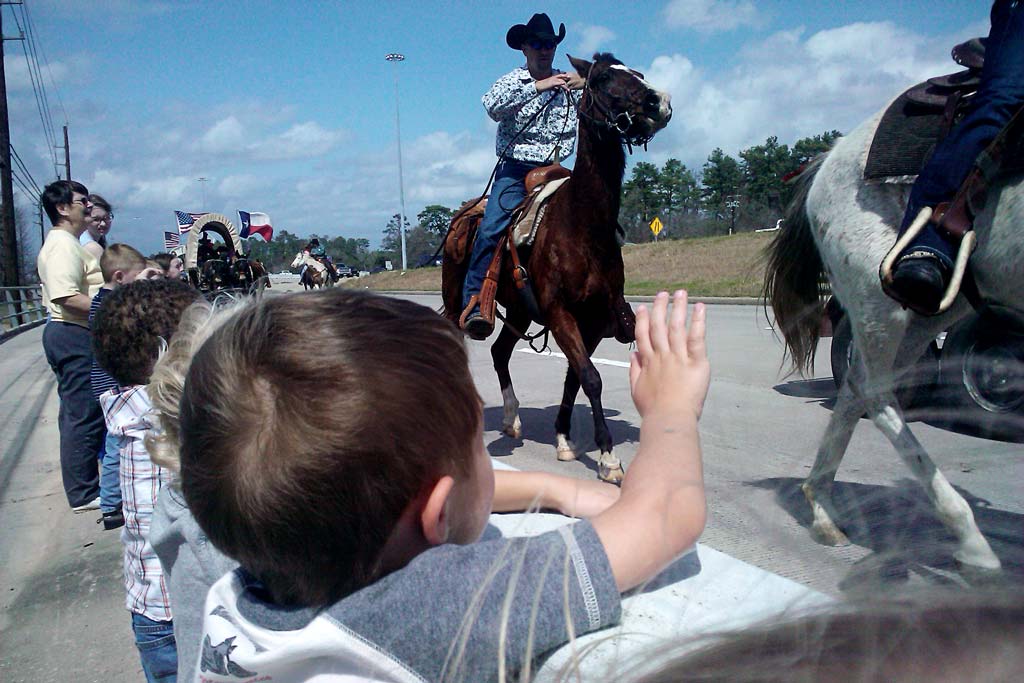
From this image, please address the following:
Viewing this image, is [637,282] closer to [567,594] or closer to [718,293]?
[718,293]

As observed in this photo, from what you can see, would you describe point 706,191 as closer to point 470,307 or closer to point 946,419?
point 470,307

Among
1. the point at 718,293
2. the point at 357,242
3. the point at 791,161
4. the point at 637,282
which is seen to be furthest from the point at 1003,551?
the point at 357,242

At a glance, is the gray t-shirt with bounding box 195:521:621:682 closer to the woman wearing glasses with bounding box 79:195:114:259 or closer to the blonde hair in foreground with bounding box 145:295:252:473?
the blonde hair in foreground with bounding box 145:295:252:473

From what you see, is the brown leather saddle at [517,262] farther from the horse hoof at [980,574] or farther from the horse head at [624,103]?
the horse hoof at [980,574]

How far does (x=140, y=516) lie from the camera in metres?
2.32

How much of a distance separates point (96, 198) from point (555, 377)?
540 centimetres

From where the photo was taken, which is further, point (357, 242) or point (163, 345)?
point (357, 242)

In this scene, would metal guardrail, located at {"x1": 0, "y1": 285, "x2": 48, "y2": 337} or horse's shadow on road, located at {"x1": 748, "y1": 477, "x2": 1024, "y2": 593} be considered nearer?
horse's shadow on road, located at {"x1": 748, "y1": 477, "x2": 1024, "y2": 593}

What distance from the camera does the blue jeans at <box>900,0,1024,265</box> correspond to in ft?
9.12

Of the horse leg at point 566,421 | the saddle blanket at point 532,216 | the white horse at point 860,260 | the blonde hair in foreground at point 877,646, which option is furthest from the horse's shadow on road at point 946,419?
the saddle blanket at point 532,216

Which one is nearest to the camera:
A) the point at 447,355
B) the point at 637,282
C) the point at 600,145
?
the point at 447,355

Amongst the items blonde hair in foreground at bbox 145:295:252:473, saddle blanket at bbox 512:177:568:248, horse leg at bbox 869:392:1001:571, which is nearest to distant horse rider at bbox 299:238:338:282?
saddle blanket at bbox 512:177:568:248

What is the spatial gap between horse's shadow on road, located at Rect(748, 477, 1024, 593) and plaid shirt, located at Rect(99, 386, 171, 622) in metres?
1.88

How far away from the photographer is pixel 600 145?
4984 millimetres
